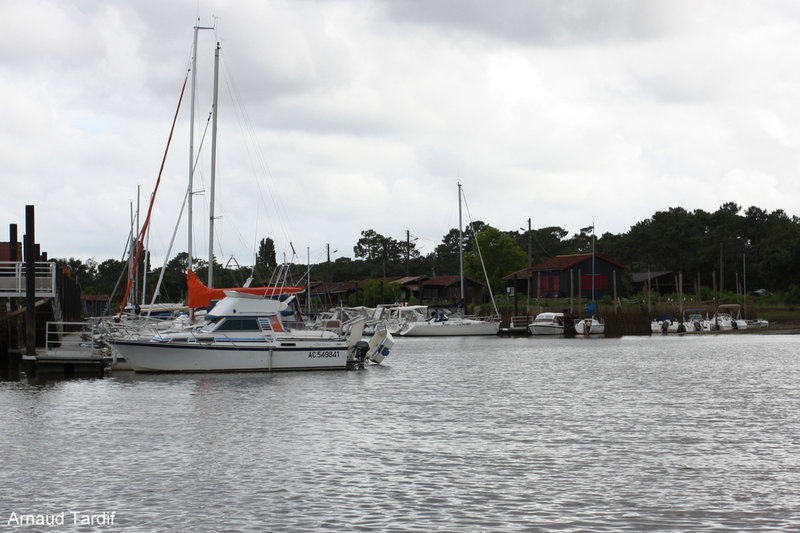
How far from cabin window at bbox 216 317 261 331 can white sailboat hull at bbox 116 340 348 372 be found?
82cm

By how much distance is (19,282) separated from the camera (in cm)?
4072

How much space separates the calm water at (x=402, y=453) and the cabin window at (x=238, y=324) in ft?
6.77

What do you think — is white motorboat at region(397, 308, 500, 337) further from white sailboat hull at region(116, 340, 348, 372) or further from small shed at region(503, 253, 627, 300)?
white sailboat hull at region(116, 340, 348, 372)

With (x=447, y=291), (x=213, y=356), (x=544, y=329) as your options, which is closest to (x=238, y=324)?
(x=213, y=356)

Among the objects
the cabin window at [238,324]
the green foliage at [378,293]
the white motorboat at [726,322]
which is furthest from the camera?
the green foliage at [378,293]

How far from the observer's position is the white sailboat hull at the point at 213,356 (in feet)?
130

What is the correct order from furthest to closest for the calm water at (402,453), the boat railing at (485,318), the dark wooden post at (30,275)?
1. the boat railing at (485,318)
2. the dark wooden post at (30,275)
3. the calm water at (402,453)

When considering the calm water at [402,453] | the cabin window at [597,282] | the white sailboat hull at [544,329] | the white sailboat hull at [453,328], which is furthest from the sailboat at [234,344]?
the cabin window at [597,282]

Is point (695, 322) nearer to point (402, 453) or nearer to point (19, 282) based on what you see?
point (19, 282)

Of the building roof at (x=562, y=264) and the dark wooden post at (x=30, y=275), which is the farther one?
the building roof at (x=562, y=264)

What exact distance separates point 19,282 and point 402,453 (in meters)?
25.1

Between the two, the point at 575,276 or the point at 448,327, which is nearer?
the point at 448,327

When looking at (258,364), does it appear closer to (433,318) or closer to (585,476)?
(585,476)

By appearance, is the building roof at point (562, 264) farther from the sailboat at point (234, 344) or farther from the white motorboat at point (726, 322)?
the sailboat at point (234, 344)
